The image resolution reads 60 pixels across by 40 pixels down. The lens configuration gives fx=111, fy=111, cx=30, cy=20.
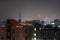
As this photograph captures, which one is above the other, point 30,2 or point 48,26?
point 30,2

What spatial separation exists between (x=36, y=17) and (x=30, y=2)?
0.32 metres

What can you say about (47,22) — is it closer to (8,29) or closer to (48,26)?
(48,26)

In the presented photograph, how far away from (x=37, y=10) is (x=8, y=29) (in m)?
0.67

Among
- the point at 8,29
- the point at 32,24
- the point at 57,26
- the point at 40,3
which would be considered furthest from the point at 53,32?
the point at 8,29

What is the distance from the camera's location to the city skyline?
84.1 inches

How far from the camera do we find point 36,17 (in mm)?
2143

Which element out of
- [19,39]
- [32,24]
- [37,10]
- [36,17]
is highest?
[37,10]

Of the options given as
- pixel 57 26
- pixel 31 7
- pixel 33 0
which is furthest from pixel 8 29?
pixel 57 26

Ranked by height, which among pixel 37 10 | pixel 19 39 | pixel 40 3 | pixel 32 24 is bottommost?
pixel 19 39

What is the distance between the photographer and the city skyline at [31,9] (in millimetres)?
2137

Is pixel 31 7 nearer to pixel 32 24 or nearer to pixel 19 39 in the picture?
pixel 32 24

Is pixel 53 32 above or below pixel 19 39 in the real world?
above

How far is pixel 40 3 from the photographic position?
2164mm

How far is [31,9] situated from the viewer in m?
2.15
